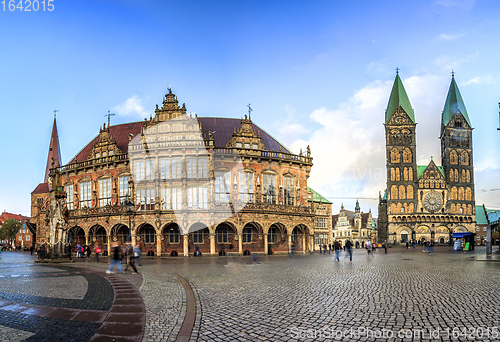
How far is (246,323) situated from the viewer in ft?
29.1

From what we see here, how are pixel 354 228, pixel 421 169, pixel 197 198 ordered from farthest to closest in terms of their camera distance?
1. pixel 354 228
2. pixel 421 169
3. pixel 197 198

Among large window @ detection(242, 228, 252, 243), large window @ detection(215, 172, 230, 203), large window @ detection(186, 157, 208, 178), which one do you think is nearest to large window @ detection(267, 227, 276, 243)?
large window @ detection(242, 228, 252, 243)

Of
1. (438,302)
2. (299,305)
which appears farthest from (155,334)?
(438,302)

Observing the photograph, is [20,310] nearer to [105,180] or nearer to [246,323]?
[246,323]

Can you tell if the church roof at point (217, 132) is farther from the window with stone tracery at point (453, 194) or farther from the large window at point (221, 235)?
the window with stone tracery at point (453, 194)

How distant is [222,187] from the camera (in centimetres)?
4303

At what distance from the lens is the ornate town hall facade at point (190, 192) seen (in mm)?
41844

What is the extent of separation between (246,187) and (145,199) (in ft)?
36.2

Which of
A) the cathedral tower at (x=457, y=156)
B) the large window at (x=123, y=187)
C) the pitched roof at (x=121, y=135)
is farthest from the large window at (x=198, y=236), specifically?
the cathedral tower at (x=457, y=156)

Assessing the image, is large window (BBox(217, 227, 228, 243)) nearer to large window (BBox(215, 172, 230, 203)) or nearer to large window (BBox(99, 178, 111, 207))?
large window (BBox(215, 172, 230, 203))

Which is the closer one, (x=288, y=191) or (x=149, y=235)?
(x=149, y=235)

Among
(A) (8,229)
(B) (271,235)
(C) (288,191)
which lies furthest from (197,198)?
(A) (8,229)

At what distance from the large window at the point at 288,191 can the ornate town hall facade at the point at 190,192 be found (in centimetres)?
12

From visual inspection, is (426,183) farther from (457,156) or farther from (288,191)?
(288,191)
